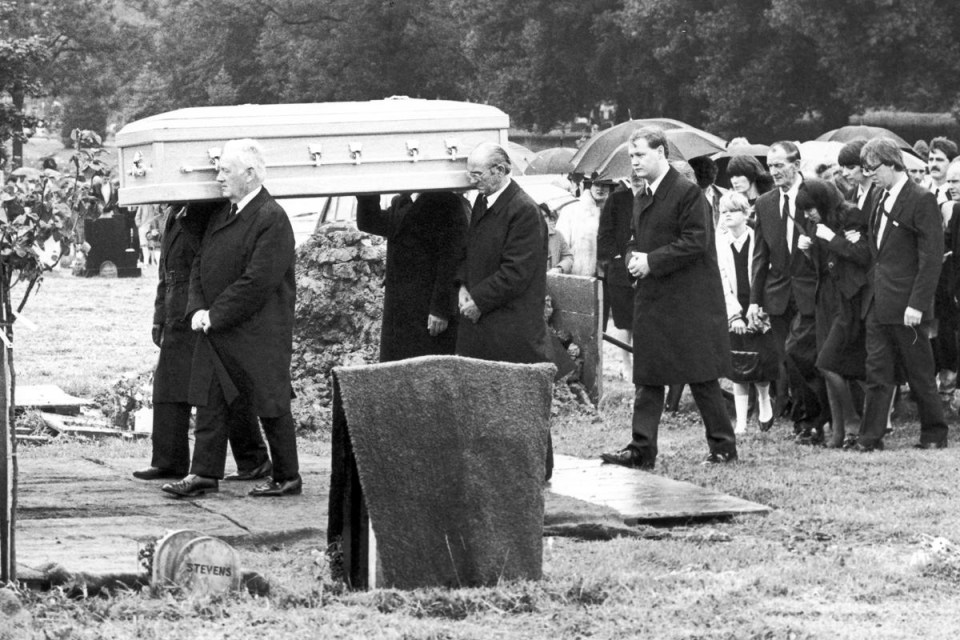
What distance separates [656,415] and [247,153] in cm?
310

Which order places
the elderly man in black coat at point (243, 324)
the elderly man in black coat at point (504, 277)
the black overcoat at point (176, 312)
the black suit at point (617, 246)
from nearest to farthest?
the elderly man in black coat at point (243, 324)
the elderly man in black coat at point (504, 277)
the black overcoat at point (176, 312)
the black suit at point (617, 246)

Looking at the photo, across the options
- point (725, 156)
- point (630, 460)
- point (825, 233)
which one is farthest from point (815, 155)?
point (630, 460)

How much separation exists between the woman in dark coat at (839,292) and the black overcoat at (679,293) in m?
1.38

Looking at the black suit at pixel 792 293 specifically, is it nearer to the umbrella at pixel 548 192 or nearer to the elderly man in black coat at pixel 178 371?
the elderly man in black coat at pixel 178 371

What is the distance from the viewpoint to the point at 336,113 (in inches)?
349

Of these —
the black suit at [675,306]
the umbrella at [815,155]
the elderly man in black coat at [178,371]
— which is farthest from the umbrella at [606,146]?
the elderly man in black coat at [178,371]

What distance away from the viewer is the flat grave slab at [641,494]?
881cm

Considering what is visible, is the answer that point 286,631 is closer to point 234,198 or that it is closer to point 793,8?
point 234,198

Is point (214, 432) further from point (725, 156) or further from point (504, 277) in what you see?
point (725, 156)

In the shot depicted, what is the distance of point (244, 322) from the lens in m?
8.86

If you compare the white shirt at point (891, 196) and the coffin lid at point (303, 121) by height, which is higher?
the coffin lid at point (303, 121)

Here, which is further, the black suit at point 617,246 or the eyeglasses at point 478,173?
the black suit at point 617,246

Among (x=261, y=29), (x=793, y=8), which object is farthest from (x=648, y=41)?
(x=261, y=29)

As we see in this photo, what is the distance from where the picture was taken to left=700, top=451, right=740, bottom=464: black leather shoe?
10.6 metres
